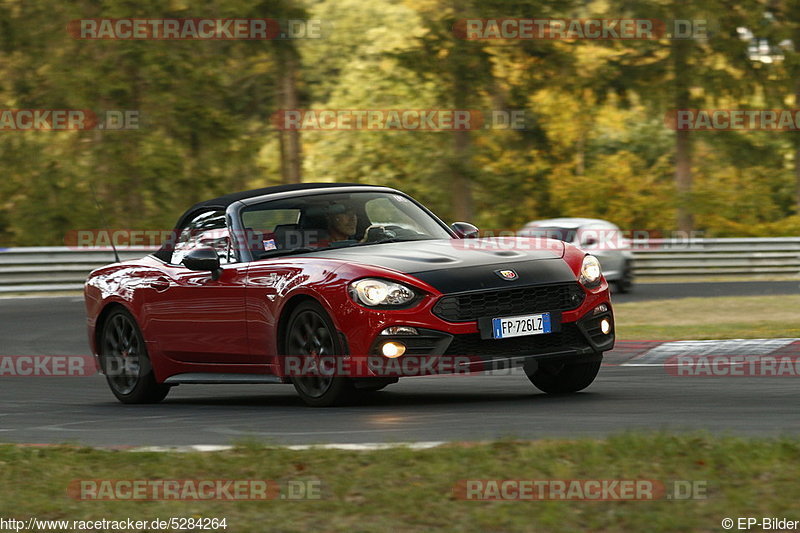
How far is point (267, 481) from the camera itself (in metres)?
5.96

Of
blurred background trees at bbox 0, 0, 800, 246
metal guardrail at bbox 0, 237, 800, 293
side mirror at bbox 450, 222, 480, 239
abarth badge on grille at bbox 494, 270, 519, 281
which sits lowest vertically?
metal guardrail at bbox 0, 237, 800, 293

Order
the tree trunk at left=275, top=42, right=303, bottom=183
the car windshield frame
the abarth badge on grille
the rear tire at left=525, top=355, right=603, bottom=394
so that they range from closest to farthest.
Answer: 1. the abarth badge on grille
2. the rear tire at left=525, top=355, right=603, bottom=394
3. the car windshield frame
4. the tree trunk at left=275, top=42, right=303, bottom=183

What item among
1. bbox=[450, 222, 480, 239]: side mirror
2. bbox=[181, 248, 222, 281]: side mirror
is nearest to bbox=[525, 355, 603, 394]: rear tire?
bbox=[450, 222, 480, 239]: side mirror

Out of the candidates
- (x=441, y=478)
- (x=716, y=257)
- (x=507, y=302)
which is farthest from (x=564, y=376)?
(x=716, y=257)

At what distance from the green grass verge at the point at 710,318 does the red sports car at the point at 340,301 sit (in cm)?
521

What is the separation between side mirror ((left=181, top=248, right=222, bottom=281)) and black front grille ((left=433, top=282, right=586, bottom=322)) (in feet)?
6.24

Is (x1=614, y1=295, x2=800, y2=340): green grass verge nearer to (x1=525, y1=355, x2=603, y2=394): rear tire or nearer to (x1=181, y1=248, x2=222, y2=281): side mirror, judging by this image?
(x1=525, y1=355, x2=603, y2=394): rear tire

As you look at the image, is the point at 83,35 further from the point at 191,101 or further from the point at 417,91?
the point at 417,91

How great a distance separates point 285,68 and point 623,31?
29.6 feet

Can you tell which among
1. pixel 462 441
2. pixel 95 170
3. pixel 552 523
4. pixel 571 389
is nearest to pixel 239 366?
pixel 571 389

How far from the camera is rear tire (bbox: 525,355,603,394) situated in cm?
929

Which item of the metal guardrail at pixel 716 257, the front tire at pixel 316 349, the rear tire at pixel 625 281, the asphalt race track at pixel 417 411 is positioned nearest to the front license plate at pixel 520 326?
→ the asphalt race track at pixel 417 411

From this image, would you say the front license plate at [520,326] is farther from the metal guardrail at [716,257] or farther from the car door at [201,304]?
the metal guardrail at [716,257]

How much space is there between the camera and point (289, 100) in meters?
37.7
